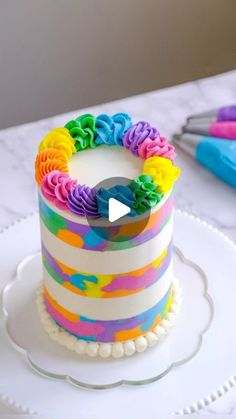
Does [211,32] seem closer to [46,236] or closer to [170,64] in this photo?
[170,64]

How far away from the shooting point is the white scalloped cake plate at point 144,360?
65 cm

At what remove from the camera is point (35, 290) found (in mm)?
753

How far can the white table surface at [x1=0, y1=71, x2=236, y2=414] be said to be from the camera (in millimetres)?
888

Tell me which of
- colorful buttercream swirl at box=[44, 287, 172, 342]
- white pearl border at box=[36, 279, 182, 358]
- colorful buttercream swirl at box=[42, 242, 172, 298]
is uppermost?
colorful buttercream swirl at box=[42, 242, 172, 298]

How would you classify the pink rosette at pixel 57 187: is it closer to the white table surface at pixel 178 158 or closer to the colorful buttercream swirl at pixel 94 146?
the colorful buttercream swirl at pixel 94 146

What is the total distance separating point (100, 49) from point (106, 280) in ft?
2.25

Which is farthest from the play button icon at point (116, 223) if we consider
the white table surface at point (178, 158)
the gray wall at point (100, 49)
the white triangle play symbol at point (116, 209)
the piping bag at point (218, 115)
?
the gray wall at point (100, 49)

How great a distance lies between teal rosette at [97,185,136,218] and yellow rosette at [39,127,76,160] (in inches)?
2.6

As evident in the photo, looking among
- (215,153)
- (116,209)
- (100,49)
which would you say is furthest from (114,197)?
(100,49)

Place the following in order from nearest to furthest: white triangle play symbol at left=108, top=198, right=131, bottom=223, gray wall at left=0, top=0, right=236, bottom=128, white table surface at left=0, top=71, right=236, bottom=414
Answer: white triangle play symbol at left=108, top=198, right=131, bottom=223
white table surface at left=0, top=71, right=236, bottom=414
gray wall at left=0, top=0, right=236, bottom=128

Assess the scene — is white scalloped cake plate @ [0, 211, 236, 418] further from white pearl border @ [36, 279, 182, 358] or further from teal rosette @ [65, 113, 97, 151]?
teal rosette @ [65, 113, 97, 151]

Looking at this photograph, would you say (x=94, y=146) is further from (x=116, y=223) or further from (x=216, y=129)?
(x=216, y=129)

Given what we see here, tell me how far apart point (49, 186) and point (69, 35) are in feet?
2.11

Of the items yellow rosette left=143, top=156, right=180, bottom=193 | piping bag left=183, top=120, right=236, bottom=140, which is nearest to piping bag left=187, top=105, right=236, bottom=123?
piping bag left=183, top=120, right=236, bottom=140
